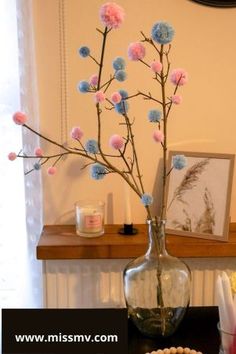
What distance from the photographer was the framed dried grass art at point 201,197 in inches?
56.1

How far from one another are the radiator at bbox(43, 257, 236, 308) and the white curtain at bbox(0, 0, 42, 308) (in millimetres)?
64

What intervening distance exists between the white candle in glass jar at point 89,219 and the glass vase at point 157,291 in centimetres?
43

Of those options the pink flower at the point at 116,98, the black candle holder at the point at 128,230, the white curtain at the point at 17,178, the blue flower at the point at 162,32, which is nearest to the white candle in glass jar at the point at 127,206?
the black candle holder at the point at 128,230

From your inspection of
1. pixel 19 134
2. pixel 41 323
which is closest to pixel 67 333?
pixel 41 323

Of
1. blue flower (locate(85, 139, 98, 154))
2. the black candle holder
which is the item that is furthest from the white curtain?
blue flower (locate(85, 139, 98, 154))

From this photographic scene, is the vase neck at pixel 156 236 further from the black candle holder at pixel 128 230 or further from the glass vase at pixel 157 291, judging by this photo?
the black candle holder at pixel 128 230

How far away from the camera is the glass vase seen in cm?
99

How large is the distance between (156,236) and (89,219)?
0.49m

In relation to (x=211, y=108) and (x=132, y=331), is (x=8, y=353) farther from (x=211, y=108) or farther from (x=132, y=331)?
(x=211, y=108)

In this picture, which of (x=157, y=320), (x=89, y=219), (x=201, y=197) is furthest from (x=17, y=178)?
(x=157, y=320)

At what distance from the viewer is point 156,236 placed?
0.97m

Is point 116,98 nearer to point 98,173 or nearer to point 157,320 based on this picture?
point 98,173

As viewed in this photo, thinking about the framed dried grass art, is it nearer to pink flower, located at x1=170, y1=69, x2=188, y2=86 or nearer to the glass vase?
the glass vase

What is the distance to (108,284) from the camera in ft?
4.94
